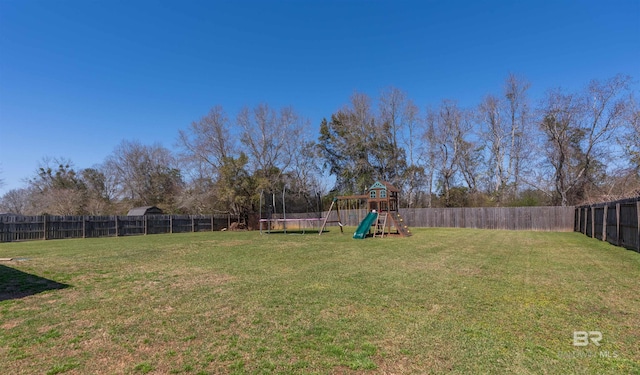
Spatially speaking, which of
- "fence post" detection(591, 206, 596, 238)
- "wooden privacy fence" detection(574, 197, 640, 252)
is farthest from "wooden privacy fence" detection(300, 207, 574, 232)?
"fence post" detection(591, 206, 596, 238)

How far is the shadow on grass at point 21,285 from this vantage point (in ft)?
16.7

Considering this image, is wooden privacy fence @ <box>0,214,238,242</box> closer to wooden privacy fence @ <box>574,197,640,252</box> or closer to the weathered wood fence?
the weathered wood fence

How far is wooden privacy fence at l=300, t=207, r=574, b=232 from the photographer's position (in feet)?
62.8

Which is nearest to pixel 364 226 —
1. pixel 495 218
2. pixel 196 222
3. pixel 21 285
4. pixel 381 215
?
pixel 381 215

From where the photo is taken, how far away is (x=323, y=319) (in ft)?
12.3

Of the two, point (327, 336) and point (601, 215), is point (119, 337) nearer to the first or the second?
point (327, 336)

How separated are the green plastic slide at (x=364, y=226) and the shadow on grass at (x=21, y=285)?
1088 centimetres

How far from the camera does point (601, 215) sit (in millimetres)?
12945

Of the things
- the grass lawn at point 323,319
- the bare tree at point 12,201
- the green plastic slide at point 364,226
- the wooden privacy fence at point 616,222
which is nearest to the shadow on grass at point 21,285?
the grass lawn at point 323,319

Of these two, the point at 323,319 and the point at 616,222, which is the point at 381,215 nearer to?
the point at 616,222

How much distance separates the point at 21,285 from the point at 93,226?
689 inches

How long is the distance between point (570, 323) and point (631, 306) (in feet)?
4.30

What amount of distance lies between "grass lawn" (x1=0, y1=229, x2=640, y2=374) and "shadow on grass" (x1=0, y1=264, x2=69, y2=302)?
30mm

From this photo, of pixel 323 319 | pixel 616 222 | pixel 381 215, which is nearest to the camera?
pixel 323 319
